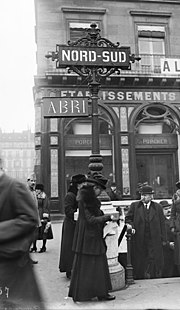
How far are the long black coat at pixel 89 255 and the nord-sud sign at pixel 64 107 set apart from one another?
1.97m

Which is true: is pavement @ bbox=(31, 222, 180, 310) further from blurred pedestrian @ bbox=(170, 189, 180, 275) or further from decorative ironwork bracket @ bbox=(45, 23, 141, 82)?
decorative ironwork bracket @ bbox=(45, 23, 141, 82)

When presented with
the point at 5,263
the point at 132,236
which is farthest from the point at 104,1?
the point at 5,263

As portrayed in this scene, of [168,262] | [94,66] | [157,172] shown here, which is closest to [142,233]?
[168,262]

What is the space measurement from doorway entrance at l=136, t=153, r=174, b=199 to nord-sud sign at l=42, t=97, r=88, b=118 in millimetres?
11612

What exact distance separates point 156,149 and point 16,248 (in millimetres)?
15838

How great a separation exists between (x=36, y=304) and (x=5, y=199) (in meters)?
0.90

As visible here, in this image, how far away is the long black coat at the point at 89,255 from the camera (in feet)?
14.9

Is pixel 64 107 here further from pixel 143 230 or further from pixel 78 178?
pixel 143 230

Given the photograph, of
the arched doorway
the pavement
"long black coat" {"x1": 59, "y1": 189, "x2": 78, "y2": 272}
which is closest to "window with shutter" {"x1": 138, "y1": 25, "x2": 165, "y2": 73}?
the arched doorway

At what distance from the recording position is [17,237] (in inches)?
102

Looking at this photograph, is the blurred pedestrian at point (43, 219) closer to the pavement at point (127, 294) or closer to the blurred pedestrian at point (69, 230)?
the pavement at point (127, 294)

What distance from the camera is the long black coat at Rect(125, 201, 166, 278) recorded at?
19.8ft

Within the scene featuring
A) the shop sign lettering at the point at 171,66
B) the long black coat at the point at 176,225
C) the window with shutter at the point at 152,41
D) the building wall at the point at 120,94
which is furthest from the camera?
the window with shutter at the point at 152,41

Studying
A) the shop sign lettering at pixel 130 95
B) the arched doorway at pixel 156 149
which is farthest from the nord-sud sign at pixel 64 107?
the arched doorway at pixel 156 149
